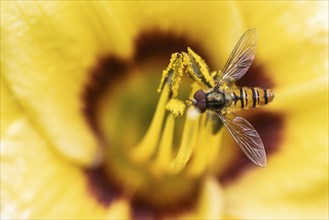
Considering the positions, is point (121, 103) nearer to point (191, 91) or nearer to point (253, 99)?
point (191, 91)

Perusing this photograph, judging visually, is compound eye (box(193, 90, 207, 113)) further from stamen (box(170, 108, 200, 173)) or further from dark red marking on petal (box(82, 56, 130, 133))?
dark red marking on petal (box(82, 56, 130, 133))

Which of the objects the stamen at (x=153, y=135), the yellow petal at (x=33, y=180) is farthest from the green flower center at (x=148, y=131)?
the yellow petal at (x=33, y=180)

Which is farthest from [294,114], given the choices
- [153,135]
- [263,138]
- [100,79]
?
[100,79]

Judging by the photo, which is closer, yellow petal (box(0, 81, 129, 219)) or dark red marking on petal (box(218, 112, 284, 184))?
yellow petal (box(0, 81, 129, 219))

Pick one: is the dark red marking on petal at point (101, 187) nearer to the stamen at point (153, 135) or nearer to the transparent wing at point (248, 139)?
the stamen at point (153, 135)

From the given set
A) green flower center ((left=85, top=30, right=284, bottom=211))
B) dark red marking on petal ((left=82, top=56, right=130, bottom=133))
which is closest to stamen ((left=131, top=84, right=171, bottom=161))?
green flower center ((left=85, top=30, right=284, bottom=211))

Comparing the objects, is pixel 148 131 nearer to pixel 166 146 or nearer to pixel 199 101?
pixel 166 146
